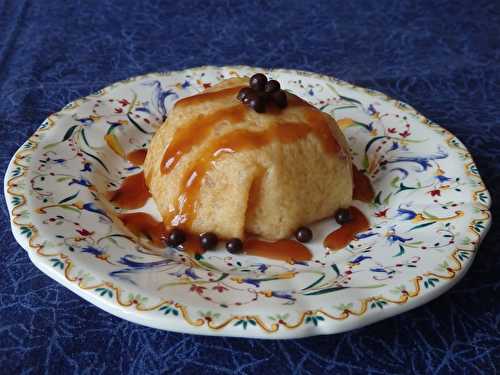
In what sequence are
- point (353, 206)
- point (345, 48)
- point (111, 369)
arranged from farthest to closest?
point (345, 48), point (353, 206), point (111, 369)

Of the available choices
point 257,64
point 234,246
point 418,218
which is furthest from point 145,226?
point 257,64

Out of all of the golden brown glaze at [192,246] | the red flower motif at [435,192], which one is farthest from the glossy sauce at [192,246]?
the red flower motif at [435,192]

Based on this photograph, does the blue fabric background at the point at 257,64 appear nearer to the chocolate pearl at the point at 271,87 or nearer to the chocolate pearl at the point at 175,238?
the chocolate pearl at the point at 175,238

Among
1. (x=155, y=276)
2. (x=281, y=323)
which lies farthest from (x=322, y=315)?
(x=155, y=276)

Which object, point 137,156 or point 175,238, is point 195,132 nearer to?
point 175,238

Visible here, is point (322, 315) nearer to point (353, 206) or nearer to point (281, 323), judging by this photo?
point (281, 323)
